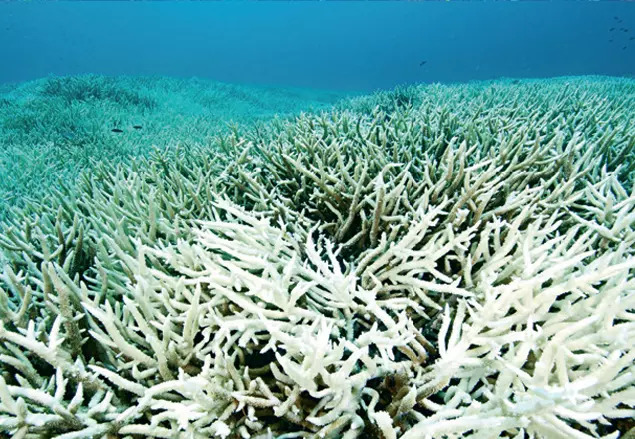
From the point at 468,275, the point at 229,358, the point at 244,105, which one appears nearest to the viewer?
the point at 229,358

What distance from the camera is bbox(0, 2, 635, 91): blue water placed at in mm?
104625

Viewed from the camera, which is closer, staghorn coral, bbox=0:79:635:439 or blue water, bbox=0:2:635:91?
staghorn coral, bbox=0:79:635:439

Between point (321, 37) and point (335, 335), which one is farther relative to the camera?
point (321, 37)

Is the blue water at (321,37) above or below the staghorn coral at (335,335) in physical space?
above

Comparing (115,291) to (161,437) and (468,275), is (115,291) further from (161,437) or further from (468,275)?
(468,275)

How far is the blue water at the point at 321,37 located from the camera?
343 feet

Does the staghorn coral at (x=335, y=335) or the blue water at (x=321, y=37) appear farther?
the blue water at (x=321, y=37)

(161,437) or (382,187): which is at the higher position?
(382,187)

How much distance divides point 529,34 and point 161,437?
174 m

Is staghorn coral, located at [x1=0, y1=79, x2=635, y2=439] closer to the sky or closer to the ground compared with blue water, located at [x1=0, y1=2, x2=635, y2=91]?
closer to the ground

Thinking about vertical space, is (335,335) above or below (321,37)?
below

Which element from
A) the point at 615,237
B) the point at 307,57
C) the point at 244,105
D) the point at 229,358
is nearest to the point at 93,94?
the point at 244,105

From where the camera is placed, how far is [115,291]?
1657 millimetres

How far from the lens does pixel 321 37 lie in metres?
141
